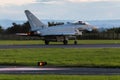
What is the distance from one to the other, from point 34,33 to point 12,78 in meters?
49.8

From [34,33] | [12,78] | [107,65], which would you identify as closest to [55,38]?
[34,33]

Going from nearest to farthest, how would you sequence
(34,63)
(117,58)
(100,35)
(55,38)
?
(34,63)
(117,58)
(55,38)
(100,35)

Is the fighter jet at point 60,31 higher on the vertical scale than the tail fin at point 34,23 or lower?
lower

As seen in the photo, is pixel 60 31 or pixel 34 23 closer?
pixel 60 31

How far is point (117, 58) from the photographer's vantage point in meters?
32.3

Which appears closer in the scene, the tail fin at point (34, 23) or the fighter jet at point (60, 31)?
the fighter jet at point (60, 31)

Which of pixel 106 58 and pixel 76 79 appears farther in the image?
pixel 106 58

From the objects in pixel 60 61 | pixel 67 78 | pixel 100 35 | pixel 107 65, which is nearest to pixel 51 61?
pixel 60 61

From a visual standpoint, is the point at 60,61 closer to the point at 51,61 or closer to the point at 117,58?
the point at 51,61

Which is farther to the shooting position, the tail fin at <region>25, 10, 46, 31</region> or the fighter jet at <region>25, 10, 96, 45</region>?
the tail fin at <region>25, 10, 46, 31</region>

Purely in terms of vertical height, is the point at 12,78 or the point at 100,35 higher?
the point at 12,78

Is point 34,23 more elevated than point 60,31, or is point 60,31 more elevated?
point 34,23

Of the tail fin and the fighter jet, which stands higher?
the tail fin

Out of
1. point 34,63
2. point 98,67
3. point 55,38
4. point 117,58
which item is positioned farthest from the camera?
point 55,38
